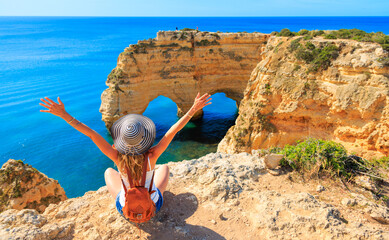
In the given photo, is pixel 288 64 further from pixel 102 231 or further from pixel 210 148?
pixel 102 231

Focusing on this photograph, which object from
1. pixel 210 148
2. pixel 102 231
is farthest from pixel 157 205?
pixel 210 148

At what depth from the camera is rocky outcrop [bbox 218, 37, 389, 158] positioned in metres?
11.0

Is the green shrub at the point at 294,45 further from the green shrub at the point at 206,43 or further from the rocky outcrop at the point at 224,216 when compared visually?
the green shrub at the point at 206,43

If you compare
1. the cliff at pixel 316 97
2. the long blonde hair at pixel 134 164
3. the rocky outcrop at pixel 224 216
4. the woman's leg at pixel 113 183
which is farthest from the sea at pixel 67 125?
the long blonde hair at pixel 134 164

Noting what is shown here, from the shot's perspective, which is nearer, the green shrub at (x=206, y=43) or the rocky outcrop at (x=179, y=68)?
the rocky outcrop at (x=179, y=68)

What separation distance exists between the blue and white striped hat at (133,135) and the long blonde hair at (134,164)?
0.09m

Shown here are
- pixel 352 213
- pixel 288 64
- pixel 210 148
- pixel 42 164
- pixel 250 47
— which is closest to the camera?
pixel 352 213

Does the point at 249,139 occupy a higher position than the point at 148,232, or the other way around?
the point at 148,232

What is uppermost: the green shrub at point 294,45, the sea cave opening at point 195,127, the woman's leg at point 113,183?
the green shrub at point 294,45

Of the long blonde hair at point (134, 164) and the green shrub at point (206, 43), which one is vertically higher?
the green shrub at point (206, 43)

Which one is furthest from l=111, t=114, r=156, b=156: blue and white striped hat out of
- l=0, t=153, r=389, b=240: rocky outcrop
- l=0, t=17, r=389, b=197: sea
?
l=0, t=17, r=389, b=197: sea

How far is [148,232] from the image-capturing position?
159 inches

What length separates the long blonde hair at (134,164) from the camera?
138 inches

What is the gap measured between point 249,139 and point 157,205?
35.5ft
